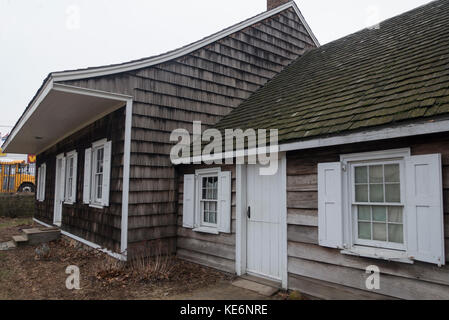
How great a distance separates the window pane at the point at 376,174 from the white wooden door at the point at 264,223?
1.49 metres

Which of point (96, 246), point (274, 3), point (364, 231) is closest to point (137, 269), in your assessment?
point (96, 246)

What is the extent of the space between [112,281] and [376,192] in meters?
4.80

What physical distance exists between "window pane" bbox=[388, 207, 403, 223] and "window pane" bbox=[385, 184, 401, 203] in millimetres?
104

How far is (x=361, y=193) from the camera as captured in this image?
4.23 m

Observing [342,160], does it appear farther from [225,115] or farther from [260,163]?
[225,115]

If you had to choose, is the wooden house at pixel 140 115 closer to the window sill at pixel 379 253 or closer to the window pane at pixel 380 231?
the window sill at pixel 379 253

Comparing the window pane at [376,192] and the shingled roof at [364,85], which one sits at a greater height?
the shingled roof at [364,85]

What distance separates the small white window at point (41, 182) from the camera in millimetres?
14053

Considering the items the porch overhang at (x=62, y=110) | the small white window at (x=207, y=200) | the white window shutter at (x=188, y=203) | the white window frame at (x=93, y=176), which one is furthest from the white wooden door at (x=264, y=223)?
the white window frame at (x=93, y=176)

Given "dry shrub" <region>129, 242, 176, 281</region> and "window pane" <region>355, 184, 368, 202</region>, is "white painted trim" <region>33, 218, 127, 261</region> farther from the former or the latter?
"window pane" <region>355, 184, 368, 202</region>

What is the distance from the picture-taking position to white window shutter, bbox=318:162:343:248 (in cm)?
429

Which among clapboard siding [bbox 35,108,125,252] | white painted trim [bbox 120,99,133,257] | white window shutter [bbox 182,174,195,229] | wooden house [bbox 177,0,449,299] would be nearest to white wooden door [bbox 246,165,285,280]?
wooden house [bbox 177,0,449,299]

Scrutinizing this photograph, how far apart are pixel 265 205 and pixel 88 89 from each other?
13.9 ft

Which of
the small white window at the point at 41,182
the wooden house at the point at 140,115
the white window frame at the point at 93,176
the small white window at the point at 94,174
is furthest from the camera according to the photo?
the small white window at the point at 41,182
